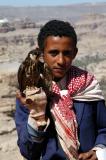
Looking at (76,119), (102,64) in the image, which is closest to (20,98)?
(76,119)

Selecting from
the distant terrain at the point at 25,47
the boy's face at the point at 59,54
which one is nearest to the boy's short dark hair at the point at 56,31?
the boy's face at the point at 59,54

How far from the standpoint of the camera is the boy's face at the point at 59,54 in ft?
6.61

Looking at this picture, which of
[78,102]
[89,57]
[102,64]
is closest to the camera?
[78,102]

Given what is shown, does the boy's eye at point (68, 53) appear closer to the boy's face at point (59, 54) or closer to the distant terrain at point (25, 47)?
the boy's face at point (59, 54)

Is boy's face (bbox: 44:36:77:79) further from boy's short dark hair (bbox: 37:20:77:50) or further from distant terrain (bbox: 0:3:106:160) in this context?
distant terrain (bbox: 0:3:106:160)

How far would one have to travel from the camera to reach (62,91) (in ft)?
6.59

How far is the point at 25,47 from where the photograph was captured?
5906 cm

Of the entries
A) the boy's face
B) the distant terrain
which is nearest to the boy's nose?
the boy's face

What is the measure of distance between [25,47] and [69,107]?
57.3 meters

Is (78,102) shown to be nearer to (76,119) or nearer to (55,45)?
(76,119)

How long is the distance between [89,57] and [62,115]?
53.8 meters

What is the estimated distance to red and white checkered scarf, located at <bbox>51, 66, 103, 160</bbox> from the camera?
6.42 ft

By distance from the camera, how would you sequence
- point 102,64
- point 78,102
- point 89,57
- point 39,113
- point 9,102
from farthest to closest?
point 89,57
point 102,64
point 9,102
point 78,102
point 39,113

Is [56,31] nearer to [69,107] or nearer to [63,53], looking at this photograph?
[63,53]
